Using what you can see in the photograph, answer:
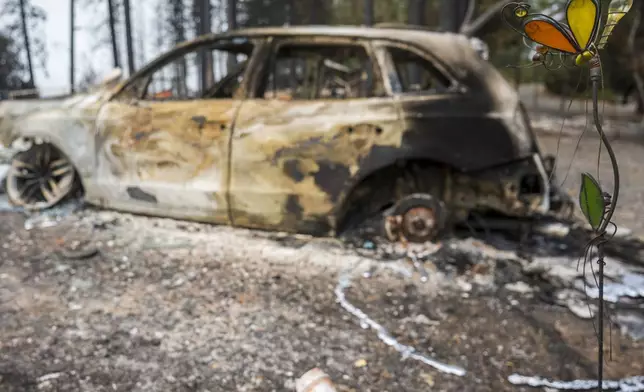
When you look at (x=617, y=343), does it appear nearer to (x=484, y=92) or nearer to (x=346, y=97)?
(x=484, y=92)

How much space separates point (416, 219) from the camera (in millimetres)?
3949

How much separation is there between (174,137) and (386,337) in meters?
2.40

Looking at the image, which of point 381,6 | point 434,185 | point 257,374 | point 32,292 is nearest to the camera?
point 257,374

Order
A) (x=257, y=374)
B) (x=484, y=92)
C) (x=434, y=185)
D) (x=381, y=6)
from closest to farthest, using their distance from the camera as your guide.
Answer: (x=257, y=374) → (x=484, y=92) → (x=434, y=185) → (x=381, y=6)

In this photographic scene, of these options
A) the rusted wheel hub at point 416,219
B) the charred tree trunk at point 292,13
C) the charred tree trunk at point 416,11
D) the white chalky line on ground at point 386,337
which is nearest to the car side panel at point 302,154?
the rusted wheel hub at point 416,219

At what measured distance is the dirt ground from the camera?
7.86 feet

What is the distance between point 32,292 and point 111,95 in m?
1.97

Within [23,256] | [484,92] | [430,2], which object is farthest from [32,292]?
[430,2]

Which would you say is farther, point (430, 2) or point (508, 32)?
point (430, 2)

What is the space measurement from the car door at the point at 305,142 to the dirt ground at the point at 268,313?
359 millimetres

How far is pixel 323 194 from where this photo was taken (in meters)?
3.81

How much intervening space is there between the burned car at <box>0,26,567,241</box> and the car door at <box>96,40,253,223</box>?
0.04 ft

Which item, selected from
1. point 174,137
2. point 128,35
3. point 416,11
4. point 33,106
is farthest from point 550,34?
point 128,35

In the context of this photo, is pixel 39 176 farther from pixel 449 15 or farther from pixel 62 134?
pixel 449 15
